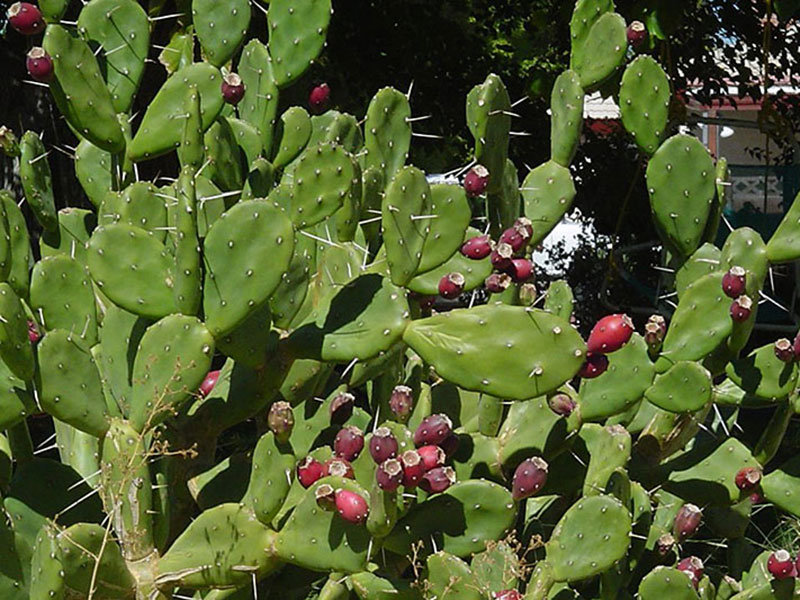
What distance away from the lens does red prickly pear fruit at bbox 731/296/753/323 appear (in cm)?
271

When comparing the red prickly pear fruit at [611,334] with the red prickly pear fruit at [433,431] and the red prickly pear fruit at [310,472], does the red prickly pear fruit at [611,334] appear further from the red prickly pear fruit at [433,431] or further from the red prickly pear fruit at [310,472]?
the red prickly pear fruit at [310,472]

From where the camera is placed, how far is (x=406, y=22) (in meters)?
6.87

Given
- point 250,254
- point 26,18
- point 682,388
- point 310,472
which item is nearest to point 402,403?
point 310,472

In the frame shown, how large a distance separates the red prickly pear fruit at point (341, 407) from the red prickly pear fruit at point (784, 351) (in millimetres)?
1006

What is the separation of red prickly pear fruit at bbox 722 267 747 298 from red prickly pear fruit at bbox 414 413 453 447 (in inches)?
28.9

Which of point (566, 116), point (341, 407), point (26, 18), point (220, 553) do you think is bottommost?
point (220, 553)

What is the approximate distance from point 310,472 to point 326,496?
0.58 ft

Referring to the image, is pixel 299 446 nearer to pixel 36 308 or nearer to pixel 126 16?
pixel 36 308

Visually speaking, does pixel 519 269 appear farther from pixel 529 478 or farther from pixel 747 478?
pixel 747 478

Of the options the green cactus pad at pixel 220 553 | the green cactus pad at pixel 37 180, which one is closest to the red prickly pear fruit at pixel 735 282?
the green cactus pad at pixel 220 553

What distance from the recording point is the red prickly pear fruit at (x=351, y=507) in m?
2.23

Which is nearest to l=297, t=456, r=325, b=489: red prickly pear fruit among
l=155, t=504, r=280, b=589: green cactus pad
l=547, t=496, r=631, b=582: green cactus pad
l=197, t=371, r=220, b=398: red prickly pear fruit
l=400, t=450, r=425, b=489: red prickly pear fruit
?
l=155, t=504, r=280, b=589: green cactus pad

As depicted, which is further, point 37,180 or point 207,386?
point 37,180

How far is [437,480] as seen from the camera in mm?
2363
